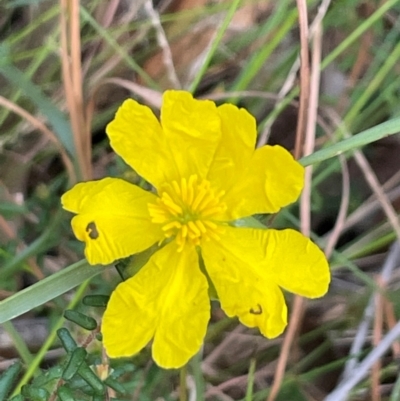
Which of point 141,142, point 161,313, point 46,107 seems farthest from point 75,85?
point 161,313

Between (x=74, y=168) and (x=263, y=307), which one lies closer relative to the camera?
(x=263, y=307)

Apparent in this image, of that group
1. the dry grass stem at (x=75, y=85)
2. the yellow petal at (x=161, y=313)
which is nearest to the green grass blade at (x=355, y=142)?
the yellow petal at (x=161, y=313)

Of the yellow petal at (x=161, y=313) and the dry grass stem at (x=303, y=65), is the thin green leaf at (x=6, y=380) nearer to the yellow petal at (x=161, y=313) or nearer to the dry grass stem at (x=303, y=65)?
the yellow petal at (x=161, y=313)

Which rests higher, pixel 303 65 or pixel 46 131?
pixel 303 65

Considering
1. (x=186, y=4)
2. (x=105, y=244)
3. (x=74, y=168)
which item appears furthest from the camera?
(x=186, y=4)

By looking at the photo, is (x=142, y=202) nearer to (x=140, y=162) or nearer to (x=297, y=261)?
(x=140, y=162)

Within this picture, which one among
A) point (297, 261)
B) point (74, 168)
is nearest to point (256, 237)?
point (297, 261)

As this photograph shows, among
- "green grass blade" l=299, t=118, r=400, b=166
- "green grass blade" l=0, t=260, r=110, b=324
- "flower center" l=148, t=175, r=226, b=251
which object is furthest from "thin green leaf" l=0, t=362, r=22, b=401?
"green grass blade" l=299, t=118, r=400, b=166

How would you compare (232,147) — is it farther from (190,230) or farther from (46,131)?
(46,131)
